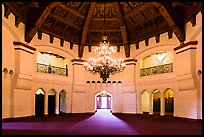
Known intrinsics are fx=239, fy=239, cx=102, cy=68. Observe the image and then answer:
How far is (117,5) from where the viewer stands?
15.6 m

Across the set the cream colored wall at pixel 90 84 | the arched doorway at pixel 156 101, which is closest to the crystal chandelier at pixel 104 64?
the cream colored wall at pixel 90 84

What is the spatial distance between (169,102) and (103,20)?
24.4 ft

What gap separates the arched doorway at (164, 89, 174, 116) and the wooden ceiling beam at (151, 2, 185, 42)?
396 cm

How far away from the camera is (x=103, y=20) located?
1753cm

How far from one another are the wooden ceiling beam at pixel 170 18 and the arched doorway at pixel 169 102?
396 centimetres

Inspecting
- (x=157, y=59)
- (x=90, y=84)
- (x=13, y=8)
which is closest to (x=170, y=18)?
(x=157, y=59)

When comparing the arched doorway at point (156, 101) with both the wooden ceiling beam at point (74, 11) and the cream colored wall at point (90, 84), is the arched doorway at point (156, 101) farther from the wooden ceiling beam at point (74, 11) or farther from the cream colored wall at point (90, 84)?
the wooden ceiling beam at point (74, 11)

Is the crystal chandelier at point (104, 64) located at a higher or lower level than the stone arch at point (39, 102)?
higher

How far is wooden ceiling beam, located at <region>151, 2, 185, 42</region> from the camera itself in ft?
42.7

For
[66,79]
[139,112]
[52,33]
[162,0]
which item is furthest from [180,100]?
[52,33]

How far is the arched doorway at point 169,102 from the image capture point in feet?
52.1

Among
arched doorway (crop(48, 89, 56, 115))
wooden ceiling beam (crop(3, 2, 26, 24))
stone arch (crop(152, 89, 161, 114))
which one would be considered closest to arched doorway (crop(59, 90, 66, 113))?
arched doorway (crop(48, 89, 56, 115))

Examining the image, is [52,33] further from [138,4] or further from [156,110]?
[156,110]

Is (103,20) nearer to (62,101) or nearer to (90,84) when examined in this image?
(90,84)
